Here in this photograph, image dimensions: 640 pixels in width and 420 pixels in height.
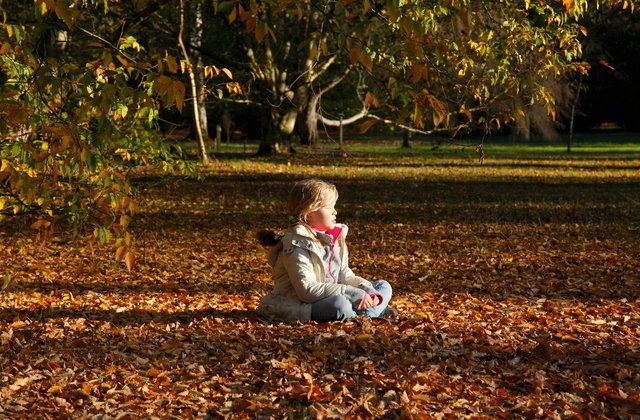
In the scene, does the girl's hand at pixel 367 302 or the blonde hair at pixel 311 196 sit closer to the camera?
the blonde hair at pixel 311 196

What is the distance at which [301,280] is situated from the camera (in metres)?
5.16

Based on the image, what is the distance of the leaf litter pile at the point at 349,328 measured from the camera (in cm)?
391

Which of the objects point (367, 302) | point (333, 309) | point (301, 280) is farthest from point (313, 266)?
point (367, 302)

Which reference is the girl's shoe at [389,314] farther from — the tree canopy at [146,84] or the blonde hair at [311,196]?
the tree canopy at [146,84]

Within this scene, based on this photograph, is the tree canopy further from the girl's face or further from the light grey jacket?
the light grey jacket

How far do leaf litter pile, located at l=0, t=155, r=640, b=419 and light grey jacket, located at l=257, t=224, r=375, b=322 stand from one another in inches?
6.4

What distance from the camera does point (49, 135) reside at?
4.41m

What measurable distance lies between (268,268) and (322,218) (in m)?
3.63

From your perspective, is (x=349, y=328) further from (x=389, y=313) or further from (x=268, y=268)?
(x=268, y=268)

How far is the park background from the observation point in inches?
155

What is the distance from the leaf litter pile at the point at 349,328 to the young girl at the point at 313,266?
0.13m

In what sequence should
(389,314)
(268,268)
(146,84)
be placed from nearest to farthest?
(146,84)
(389,314)
(268,268)

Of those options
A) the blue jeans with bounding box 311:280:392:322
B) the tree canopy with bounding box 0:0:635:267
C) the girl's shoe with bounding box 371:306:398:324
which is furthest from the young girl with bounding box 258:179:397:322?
the tree canopy with bounding box 0:0:635:267

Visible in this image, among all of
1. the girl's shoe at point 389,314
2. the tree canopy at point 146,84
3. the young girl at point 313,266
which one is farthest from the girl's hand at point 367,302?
the tree canopy at point 146,84
